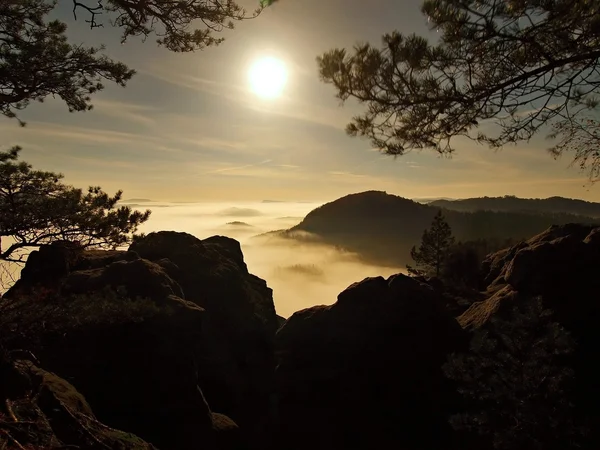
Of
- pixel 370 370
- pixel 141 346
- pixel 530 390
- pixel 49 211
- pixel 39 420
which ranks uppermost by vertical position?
pixel 49 211

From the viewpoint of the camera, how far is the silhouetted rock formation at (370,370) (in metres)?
17.3

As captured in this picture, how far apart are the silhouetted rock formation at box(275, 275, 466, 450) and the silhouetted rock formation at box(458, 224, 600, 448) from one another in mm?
2912

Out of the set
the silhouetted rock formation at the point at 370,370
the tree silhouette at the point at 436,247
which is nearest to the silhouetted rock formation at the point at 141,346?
the silhouetted rock formation at the point at 370,370

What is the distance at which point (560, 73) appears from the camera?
7.16 m

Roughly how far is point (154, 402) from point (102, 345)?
348cm

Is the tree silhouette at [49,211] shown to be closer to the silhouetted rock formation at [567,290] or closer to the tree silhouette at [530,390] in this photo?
the tree silhouette at [530,390]

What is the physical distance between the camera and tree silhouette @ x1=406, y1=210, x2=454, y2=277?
52.3 m

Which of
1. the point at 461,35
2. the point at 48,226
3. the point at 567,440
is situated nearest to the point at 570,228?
the point at 567,440

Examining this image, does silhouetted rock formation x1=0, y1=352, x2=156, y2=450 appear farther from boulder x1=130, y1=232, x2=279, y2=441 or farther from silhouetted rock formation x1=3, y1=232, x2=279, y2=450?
boulder x1=130, y1=232, x2=279, y2=441

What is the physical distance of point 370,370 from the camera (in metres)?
18.9

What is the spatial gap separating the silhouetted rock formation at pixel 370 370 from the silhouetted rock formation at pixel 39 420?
504 inches

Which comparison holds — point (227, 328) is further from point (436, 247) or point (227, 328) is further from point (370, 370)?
point (436, 247)

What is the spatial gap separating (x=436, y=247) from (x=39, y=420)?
53.3 metres

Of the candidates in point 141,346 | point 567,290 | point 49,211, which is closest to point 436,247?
point 567,290
